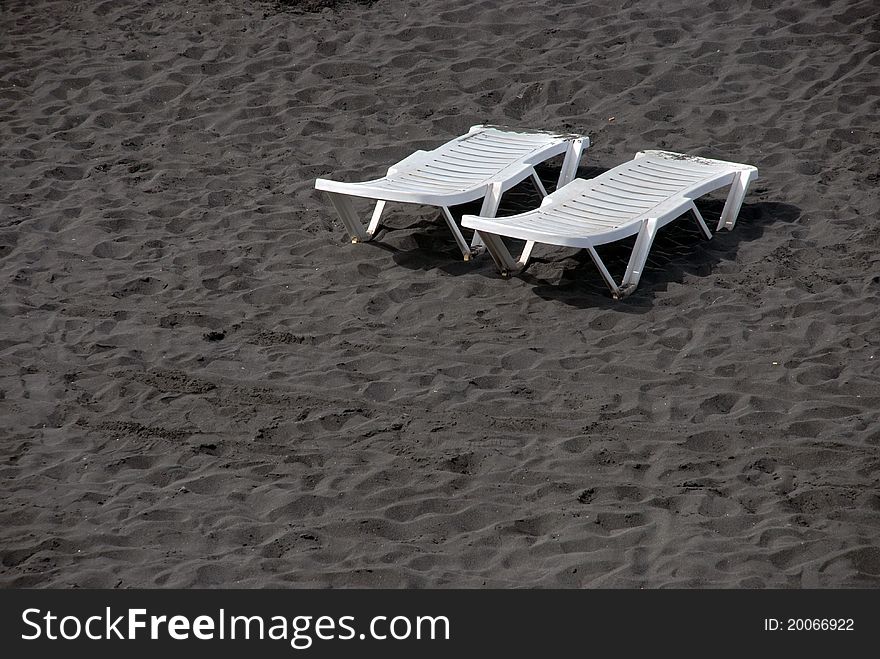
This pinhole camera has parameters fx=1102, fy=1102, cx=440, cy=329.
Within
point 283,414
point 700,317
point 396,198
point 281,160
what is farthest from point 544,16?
point 283,414

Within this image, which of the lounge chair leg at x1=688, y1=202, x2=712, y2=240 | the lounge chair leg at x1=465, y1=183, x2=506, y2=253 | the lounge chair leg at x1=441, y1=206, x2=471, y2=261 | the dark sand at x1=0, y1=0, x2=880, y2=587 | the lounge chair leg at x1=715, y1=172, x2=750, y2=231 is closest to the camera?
the dark sand at x1=0, y1=0, x2=880, y2=587

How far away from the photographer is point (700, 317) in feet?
20.5

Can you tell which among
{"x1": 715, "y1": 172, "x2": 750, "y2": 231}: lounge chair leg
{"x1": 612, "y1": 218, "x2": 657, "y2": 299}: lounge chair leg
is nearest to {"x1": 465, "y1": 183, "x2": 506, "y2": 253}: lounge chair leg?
{"x1": 612, "y1": 218, "x2": 657, "y2": 299}: lounge chair leg

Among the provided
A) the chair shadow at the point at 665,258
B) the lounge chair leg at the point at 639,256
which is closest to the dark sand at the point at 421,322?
the chair shadow at the point at 665,258

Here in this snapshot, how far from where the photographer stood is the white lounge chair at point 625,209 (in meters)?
6.38

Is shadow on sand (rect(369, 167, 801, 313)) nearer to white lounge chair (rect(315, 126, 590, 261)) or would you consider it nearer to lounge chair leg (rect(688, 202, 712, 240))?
lounge chair leg (rect(688, 202, 712, 240))

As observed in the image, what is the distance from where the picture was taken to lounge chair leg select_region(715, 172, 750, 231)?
7.23 metres

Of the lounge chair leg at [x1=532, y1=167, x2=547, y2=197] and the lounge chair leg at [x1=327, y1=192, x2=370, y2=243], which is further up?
the lounge chair leg at [x1=327, y1=192, x2=370, y2=243]

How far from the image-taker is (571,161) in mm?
7730

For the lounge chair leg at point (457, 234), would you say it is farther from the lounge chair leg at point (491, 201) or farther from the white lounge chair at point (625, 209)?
the white lounge chair at point (625, 209)

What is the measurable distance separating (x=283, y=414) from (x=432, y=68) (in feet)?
16.5

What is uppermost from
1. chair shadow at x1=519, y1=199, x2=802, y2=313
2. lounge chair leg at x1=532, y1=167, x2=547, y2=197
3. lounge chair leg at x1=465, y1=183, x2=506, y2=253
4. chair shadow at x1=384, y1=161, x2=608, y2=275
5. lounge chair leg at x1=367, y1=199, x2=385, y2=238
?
lounge chair leg at x1=465, y1=183, x2=506, y2=253
